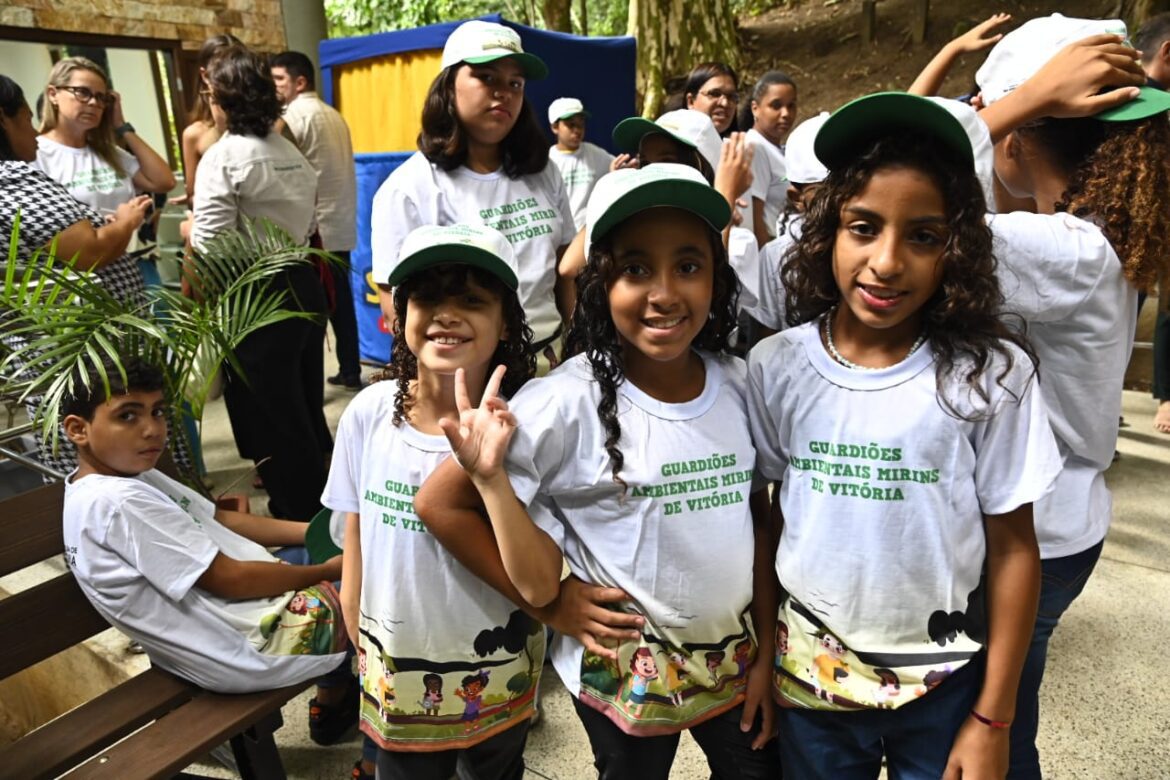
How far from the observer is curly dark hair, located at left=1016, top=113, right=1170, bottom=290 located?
4.24 ft

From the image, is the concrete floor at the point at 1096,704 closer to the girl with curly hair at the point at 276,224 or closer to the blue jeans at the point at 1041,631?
the blue jeans at the point at 1041,631

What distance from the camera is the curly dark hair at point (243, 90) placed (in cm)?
298

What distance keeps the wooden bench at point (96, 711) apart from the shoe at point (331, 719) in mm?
282

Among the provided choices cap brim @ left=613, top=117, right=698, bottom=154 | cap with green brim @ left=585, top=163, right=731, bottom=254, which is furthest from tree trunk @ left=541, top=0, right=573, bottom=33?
cap with green brim @ left=585, top=163, right=731, bottom=254

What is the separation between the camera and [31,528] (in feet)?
6.29

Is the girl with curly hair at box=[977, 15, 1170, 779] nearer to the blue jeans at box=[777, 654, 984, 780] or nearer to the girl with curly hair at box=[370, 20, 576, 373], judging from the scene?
the blue jeans at box=[777, 654, 984, 780]

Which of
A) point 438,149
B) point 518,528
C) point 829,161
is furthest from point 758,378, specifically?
point 438,149

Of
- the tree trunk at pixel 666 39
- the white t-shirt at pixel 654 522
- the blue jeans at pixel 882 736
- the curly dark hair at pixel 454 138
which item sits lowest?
the blue jeans at pixel 882 736

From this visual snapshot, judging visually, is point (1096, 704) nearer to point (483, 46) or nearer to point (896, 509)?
point (896, 509)

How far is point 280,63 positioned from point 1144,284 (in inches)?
178

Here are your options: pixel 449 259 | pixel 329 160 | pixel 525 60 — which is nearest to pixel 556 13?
pixel 329 160

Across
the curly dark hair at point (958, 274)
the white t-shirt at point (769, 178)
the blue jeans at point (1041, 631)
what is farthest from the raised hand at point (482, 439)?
the white t-shirt at point (769, 178)

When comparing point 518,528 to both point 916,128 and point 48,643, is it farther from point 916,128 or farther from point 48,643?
point 48,643

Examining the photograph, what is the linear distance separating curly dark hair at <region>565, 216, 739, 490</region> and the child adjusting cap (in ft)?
2.11
